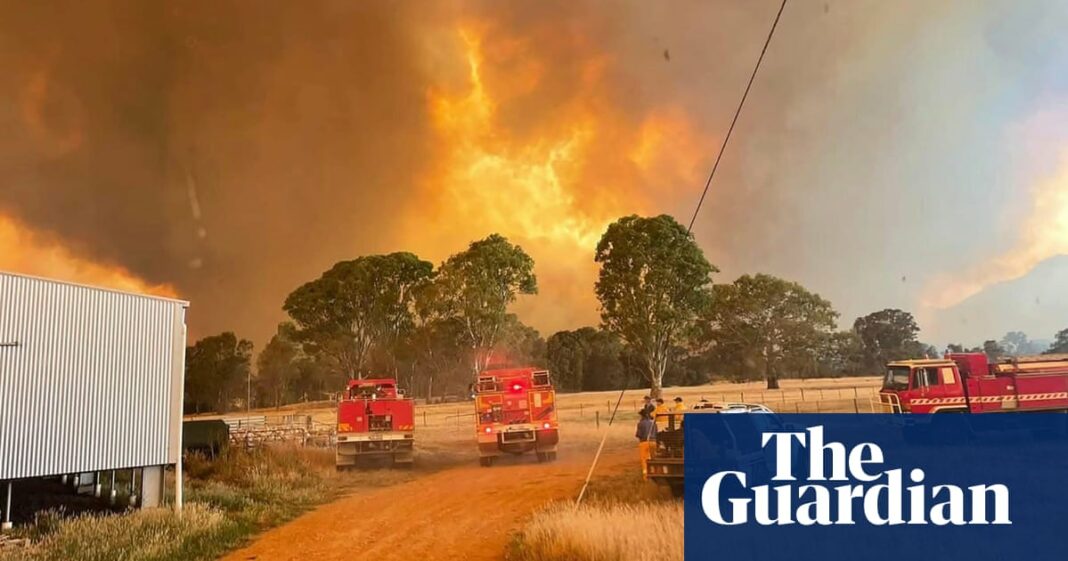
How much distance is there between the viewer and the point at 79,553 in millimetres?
11070

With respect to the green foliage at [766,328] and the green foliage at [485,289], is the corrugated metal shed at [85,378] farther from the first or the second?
the green foliage at [766,328]

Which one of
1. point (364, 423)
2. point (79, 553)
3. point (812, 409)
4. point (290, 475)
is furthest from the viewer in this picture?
point (812, 409)

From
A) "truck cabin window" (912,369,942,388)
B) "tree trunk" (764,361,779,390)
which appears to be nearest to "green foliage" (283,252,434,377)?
"tree trunk" (764,361,779,390)

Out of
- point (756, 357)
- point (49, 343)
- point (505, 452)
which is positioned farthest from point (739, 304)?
Answer: point (49, 343)

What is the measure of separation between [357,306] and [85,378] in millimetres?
15197

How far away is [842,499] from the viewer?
11.5 meters

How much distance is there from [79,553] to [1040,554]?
53.5 ft

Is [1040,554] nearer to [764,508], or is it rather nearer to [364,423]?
[764,508]

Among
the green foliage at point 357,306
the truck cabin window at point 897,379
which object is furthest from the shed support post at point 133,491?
the truck cabin window at point 897,379

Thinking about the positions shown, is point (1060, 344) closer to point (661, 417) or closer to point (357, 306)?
point (661, 417)

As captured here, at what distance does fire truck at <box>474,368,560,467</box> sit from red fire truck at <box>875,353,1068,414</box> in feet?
34.4

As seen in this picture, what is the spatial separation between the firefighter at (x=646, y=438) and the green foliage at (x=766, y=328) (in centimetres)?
1296

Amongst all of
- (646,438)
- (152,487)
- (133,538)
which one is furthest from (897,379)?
(152,487)

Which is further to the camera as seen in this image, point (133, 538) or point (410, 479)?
point (410, 479)
